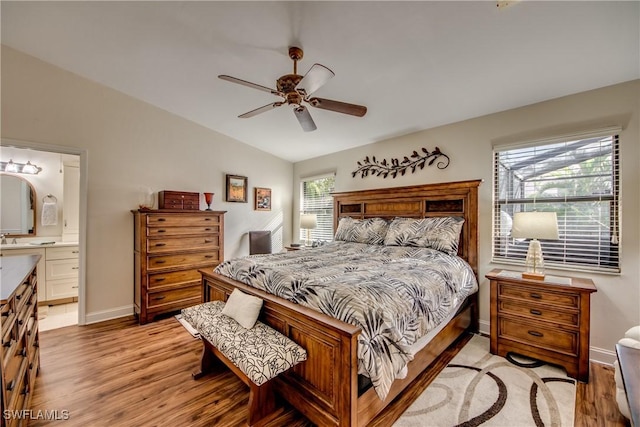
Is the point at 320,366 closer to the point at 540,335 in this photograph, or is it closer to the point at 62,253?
the point at 540,335

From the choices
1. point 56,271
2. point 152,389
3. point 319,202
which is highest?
point 319,202

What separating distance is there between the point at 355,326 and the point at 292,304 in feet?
1.77

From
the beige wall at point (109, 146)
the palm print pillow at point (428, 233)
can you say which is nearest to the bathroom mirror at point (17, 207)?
the beige wall at point (109, 146)

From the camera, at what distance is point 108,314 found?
11.5 feet

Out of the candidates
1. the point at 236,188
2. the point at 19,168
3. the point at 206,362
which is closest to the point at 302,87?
the point at 206,362

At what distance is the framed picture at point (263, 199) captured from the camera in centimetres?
507

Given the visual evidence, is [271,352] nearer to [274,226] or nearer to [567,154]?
[567,154]

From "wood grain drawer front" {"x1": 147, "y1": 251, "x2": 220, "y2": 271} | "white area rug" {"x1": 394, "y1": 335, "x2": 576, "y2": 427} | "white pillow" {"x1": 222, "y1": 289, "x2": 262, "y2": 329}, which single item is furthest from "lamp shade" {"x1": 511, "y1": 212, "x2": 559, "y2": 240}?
"wood grain drawer front" {"x1": 147, "y1": 251, "x2": 220, "y2": 271}

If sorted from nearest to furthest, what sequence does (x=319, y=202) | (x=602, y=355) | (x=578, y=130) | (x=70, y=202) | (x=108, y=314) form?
(x=602, y=355) → (x=578, y=130) → (x=108, y=314) → (x=70, y=202) → (x=319, y=202)

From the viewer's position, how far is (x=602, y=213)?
8.39 ft

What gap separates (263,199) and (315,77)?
3376mm

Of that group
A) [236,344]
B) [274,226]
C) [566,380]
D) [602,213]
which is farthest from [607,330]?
[274,226]

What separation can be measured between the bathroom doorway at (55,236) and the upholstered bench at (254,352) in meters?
2.52

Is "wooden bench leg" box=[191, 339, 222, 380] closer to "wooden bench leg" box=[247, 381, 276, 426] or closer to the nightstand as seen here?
"wooden bench leg" box=[247, 381, 276, 426]
